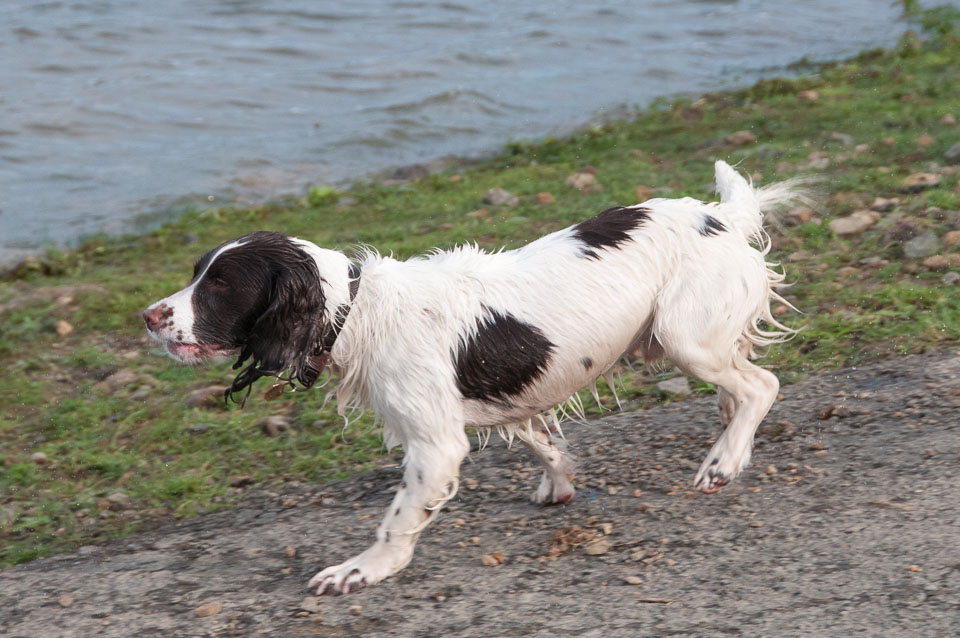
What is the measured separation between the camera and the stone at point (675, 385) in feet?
16.5

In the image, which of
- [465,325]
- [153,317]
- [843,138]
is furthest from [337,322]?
[843,138]

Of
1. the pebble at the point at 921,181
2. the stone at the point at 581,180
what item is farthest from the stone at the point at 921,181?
the stone at the point at 581,180

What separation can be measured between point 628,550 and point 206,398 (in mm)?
2518

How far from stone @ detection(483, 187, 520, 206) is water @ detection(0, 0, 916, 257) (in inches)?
93.0

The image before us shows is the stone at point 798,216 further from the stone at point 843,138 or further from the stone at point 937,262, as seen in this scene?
the stone at point 843,138

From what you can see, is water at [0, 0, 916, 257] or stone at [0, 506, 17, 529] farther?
water at [0, 0, 916, 257]

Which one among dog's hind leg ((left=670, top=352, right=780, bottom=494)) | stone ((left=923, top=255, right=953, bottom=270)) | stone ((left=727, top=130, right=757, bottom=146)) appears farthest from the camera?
stone ((left=727, top=130, right=757, bottom=146))

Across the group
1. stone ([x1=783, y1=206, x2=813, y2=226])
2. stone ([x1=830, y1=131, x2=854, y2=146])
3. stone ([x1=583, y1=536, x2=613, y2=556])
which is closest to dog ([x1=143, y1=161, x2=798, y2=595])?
stone ([x1=583, y1=536, x2=613, y2=556])

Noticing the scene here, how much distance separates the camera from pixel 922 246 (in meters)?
5.75

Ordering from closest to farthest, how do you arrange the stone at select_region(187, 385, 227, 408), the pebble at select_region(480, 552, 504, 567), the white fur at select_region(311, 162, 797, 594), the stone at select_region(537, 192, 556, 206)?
the white fur at select_region(311, 162, 797, 594)
the pebble at select_region(480, 552, 504, 567)
the stone at select_region(187, 385, 227, 408)
the stone at select_region(537, 192, 556, 206)

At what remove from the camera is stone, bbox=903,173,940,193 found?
A: 6.50 m

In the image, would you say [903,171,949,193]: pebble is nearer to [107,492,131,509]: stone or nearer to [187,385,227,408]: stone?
[187,385,227,408]: stone

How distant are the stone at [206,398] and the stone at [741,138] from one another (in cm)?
484

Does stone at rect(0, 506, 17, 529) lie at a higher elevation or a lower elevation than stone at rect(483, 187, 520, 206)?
lower
